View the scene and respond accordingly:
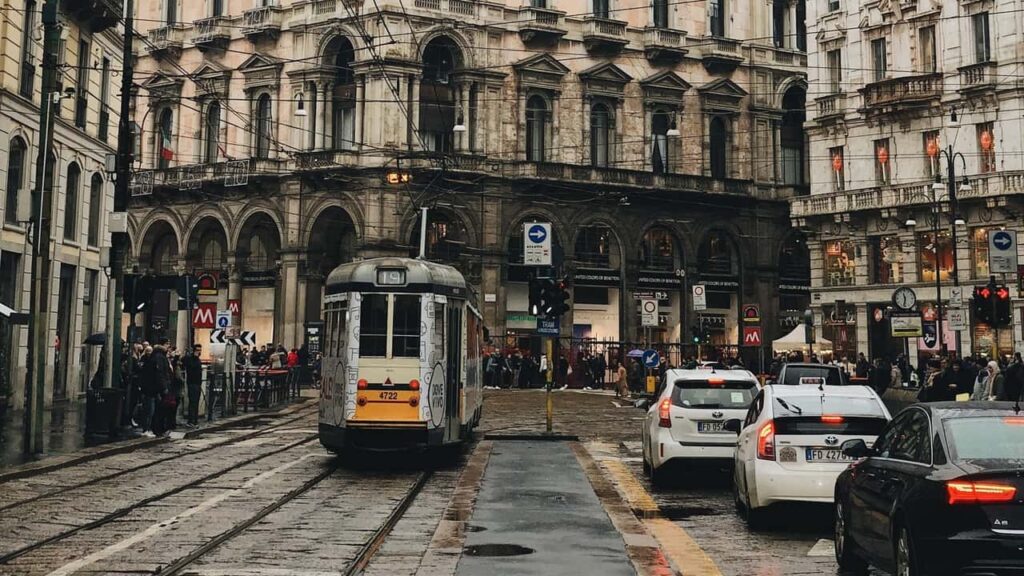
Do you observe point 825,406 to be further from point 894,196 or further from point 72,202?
point 894,196

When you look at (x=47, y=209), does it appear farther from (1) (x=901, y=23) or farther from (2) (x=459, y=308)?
(1) (x=901, y=23)

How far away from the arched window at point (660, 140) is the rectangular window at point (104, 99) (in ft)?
92.7

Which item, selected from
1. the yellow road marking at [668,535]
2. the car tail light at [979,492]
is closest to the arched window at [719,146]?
the yellow road marking at [668,535]

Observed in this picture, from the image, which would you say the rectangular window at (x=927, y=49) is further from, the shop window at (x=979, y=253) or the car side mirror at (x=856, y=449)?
the car side mirror at (x=856, y=449)

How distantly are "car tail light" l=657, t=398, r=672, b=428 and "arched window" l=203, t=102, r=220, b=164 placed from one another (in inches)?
1666

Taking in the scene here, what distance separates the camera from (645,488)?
49.5 ft

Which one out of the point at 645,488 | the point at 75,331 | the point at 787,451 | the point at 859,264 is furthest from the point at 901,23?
the point at 787,451

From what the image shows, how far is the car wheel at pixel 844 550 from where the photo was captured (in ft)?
29.4

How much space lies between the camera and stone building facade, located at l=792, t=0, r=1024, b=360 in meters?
42.5

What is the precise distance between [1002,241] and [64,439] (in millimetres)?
18494

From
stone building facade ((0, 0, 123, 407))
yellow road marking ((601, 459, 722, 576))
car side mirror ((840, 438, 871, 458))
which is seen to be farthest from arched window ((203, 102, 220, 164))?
car side mirror ((840, 438, 871, 458))

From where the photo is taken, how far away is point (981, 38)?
43.5 metres

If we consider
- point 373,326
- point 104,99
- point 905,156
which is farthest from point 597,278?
point 373,326

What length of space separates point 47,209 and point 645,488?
33.9 ft
